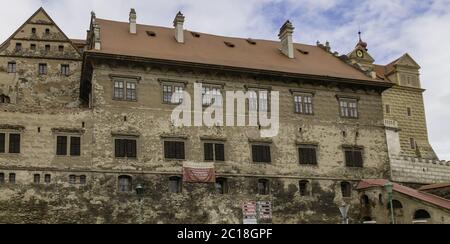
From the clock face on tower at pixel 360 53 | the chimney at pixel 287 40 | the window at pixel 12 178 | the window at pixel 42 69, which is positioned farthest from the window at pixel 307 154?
the clock face on tower at pixel 360 53

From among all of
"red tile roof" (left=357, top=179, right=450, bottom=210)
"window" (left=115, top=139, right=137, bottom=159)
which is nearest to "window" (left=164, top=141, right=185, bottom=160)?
"window" (left=115, top=139, right=137, bottom=159)

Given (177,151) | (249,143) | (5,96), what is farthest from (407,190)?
(5,96)

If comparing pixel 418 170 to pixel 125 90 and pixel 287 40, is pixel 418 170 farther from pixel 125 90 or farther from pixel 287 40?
pixel 125 90

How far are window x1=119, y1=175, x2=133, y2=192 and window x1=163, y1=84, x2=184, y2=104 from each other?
4846 millimetres

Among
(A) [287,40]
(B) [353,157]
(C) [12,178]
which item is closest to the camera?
(C) [12,178]

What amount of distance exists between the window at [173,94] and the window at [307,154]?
310 inches

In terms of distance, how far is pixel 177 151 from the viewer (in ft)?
105

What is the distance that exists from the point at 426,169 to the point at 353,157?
6.52m

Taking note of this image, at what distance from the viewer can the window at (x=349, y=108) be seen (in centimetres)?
3681

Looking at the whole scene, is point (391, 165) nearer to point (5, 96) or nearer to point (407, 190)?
point (407, 190)

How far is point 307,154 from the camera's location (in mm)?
34906

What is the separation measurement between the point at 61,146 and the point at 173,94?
6.77m

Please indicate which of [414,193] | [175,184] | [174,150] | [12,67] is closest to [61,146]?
[174,150]

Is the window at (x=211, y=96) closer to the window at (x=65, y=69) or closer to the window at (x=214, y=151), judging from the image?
the window at (x=214, y=151)
